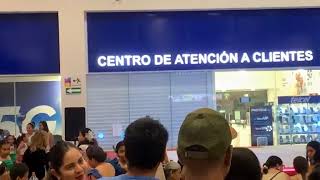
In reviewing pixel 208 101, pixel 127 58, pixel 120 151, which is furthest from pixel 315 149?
pixel 127 58

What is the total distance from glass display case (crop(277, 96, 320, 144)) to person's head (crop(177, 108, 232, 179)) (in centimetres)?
1029

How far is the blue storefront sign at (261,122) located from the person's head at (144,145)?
938 cm

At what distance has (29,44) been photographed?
1080 centimetres

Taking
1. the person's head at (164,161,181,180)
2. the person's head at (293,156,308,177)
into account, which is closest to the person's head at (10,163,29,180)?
the person's head at (164,161,181,180)

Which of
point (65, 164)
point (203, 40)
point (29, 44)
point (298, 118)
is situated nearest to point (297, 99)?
point (298, 118)

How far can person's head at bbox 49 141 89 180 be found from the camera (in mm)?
2814

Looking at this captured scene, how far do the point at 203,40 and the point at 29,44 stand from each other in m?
3.66

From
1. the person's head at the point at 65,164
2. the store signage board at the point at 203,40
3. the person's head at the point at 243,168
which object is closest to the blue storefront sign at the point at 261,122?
the store signage board at the point at 203,40

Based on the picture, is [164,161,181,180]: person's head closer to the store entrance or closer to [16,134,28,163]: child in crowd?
[16,134,28,163]: child in crowd

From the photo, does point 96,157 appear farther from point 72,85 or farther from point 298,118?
point 298,118

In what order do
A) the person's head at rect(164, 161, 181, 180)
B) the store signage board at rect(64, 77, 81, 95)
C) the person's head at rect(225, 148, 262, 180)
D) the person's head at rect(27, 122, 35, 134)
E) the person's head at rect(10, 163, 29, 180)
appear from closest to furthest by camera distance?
the person's head at rect(225, 148, 262, 180) < the person's head at rect(164, 161, 181, 180) < the person's head at rect(10, 163, 29, 180) < the person's head at rect(27, 122, 35, 134) < the store signage board at rect(64, 77, 81, 95)

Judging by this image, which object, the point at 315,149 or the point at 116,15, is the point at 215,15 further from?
the point at 315,149

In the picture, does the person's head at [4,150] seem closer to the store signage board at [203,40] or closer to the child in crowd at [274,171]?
the child in crowd at [274,171]

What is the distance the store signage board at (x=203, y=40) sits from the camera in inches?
431
